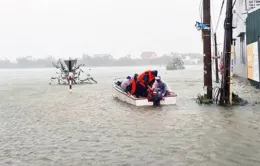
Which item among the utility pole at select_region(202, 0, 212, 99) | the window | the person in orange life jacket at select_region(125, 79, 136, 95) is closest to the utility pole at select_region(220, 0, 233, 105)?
the utility pole at select_region(202, 0, 212, 99)

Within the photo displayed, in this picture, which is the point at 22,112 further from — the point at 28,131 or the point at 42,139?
the point at 42,139

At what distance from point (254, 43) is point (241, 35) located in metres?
9.30

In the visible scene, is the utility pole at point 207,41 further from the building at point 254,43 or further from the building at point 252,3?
the building at point 252,3

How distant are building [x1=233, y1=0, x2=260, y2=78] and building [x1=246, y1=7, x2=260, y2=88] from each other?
440cm

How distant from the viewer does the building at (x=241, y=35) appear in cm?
3000

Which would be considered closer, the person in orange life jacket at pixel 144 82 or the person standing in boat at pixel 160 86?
the person standing in boat at pixel 160 86

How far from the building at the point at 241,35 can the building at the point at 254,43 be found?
14.4 ft

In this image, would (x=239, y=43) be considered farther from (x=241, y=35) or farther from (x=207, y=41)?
(x=207, y=41)

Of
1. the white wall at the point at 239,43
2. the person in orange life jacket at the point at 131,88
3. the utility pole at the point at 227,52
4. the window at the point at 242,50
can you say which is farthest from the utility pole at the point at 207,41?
the window at the point at 242,50

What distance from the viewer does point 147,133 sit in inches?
432

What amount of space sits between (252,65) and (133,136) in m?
15.5

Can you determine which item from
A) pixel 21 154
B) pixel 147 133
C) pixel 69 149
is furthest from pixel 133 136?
pixel 21 154

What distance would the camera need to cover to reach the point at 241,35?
31.7m

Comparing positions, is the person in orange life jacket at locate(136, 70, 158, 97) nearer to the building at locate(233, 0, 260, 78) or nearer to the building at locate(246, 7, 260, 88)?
the building at locate(246, 7, 260, 88)
